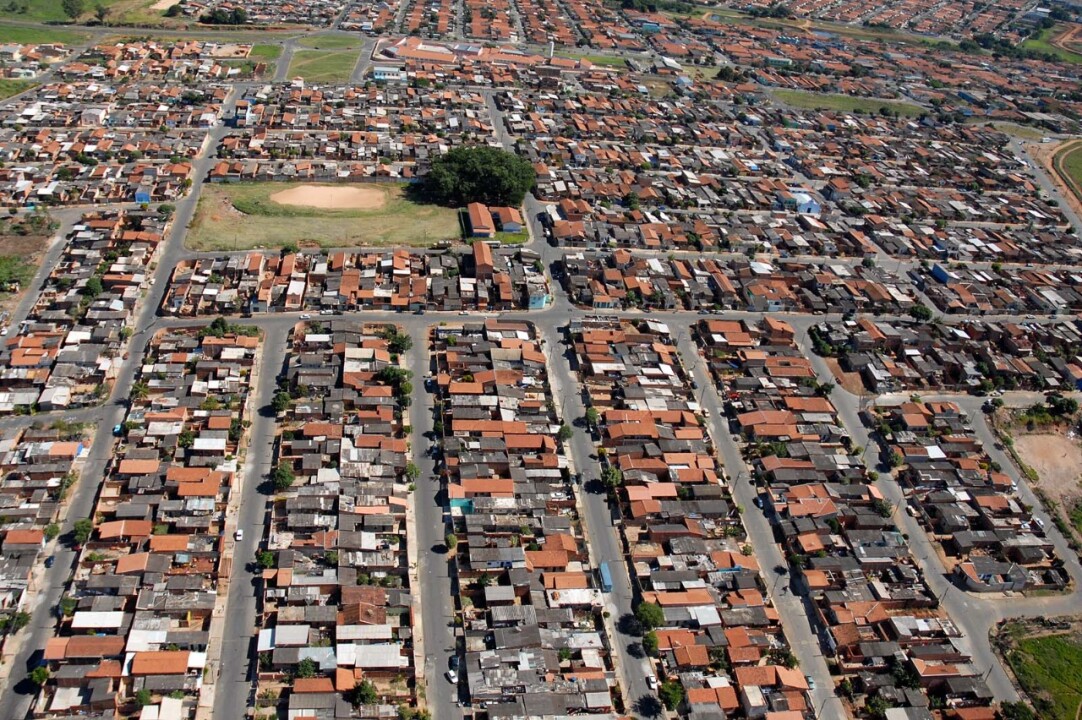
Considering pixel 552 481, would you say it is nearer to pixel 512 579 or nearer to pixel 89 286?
Result: pixel 512 579

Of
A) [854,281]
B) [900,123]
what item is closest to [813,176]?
[854,281]

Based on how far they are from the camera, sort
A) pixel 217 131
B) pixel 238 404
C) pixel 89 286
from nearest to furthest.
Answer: pixel 238 404, pixel 89 286, pixel 217 131

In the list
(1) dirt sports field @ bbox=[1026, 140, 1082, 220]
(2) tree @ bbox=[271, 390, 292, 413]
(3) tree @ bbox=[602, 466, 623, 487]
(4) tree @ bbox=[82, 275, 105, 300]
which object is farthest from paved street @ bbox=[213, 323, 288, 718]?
(1) dirt sports field @ bbox=[1026, 140, 1082, 220]

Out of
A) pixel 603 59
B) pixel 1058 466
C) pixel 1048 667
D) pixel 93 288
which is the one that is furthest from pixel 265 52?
pixel 1048 667

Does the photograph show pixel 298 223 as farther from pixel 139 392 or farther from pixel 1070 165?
pixel 1070 165

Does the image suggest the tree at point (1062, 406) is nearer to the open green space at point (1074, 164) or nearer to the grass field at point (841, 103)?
the open green space at point (1074, 164)

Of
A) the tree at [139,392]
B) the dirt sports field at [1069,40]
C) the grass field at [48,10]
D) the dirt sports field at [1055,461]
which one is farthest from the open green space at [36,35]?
the dirt sports field at [1069,40]

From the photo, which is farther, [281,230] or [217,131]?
[217,131]
